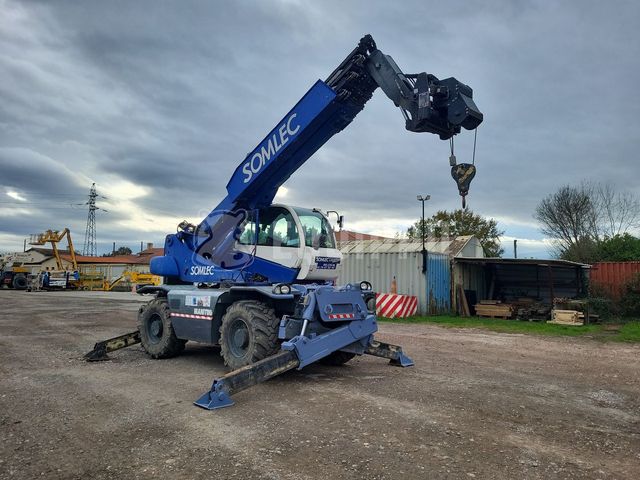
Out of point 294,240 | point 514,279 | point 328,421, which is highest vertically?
point 294,240

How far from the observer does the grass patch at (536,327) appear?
48.9 ft

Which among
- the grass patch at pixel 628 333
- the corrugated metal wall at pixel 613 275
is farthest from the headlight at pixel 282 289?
the corrugated metal wall at pixel 613 275

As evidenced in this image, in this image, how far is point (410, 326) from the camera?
17.0 meters

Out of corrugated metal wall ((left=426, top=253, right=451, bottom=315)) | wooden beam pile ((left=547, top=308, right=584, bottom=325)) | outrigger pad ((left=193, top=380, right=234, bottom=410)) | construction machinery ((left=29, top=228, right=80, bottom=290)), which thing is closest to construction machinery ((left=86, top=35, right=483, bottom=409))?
outrigger pad ((left=193, top=380, right=234, bottom=410))

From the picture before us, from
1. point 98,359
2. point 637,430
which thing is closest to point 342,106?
point 637,430

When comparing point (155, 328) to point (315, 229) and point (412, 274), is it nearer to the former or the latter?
point (315, 229)

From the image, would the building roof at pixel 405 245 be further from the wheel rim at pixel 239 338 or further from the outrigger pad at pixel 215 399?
the outrigger pad at pixel 215 399

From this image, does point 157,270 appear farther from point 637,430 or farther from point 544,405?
point 637,430

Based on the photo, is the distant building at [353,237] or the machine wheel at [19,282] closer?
the distant building at [353,237]

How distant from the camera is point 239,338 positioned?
7836 millimetres

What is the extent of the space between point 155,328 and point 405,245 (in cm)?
1689

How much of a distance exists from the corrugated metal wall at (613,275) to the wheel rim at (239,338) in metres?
19.4

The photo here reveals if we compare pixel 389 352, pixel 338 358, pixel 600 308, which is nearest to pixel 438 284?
pixel 600 308

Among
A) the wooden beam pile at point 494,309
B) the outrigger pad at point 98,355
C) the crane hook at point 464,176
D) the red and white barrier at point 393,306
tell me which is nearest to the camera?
the crane hook at point 464,176
